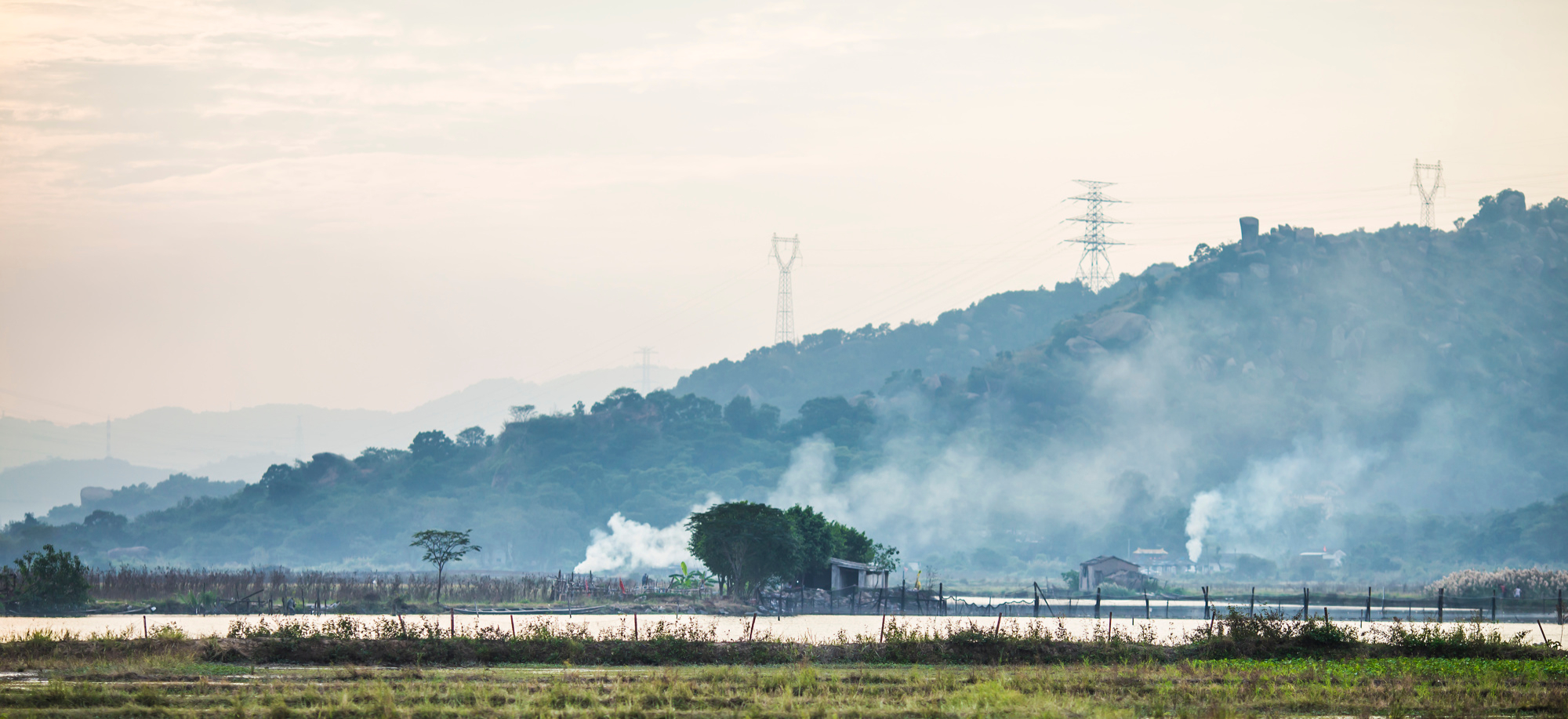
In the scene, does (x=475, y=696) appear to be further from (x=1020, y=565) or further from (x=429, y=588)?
(x=1020, y=565)

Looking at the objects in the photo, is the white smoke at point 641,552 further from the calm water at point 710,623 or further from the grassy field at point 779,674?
the grassy field at point 779,674

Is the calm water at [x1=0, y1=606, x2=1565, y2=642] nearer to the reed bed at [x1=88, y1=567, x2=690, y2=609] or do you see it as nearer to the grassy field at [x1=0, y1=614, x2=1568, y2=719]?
the reed bed at [x1=88, y1=567, x2=690, y2=609]

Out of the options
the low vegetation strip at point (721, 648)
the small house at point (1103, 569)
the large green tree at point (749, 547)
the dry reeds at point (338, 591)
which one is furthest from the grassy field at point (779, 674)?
the small house at point (1103, 569)

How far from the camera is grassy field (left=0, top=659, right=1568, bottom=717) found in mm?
27609

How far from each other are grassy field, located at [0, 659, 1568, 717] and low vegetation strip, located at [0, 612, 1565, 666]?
2.08 m

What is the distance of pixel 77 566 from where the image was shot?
66250mm

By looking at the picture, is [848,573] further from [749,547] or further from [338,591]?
[338,591]

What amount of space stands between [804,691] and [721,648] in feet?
30.1

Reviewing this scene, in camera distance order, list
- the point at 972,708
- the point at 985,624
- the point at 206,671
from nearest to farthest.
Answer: the point at 972,708 < the point at 206,671 < the point at 985,624

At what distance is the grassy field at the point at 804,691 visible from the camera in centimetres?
2761

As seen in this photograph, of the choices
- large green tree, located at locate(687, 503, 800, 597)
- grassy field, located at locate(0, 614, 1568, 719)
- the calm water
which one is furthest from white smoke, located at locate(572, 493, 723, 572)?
grassy field, located at locate(0, 614, 1568, 719)

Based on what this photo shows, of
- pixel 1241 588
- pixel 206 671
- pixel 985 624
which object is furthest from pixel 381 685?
pixel 1241 588

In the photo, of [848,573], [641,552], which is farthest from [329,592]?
[641,552]

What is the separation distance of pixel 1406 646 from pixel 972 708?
20065 millimetres
